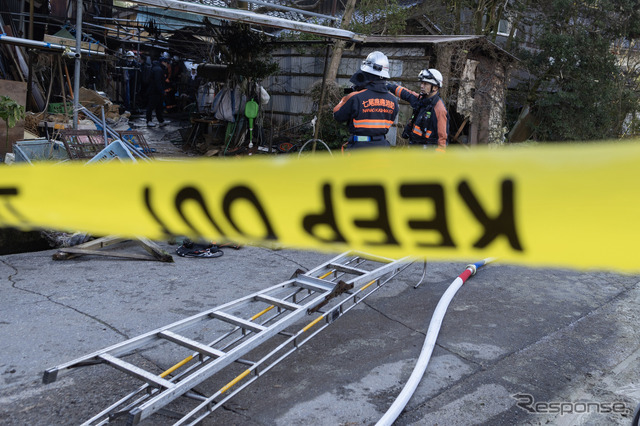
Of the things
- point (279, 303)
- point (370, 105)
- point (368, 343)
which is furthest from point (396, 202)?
point (370, 105)

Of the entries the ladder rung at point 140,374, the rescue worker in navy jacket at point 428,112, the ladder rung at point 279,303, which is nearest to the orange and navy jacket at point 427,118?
the rescue worker in navy jacket at point 428,112

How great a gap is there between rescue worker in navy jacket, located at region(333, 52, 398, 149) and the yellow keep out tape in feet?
15.2

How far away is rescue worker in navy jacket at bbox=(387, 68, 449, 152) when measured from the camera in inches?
254

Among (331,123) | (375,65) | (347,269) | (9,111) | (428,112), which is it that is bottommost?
(347,269)

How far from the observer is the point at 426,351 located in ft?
13.2

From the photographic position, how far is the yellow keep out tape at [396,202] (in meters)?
1.06

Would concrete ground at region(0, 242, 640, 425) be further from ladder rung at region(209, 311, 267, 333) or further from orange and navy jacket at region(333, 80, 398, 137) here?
orange and navy jacket at region(333, 80, 398, 137)

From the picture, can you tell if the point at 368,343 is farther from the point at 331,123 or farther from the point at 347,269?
the point at 331,123

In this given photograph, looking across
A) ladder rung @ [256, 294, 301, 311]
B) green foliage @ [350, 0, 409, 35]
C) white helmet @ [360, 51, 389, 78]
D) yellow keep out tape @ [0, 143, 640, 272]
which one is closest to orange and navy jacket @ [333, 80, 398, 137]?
white helmet @ [360, 51, 389, 78]

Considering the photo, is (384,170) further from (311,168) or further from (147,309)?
(147,309)

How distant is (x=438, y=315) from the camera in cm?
466

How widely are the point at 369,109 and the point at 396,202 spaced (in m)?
4.97

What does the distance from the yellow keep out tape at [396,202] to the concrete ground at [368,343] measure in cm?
202

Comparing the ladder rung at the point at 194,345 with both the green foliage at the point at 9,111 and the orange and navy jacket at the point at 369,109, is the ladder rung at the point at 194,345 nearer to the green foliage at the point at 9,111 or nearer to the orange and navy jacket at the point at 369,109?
the orange and navy jacket at the point at 369,109
